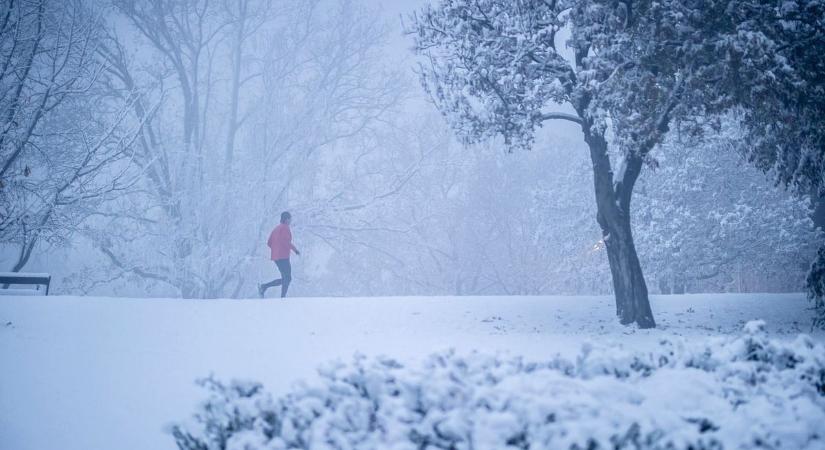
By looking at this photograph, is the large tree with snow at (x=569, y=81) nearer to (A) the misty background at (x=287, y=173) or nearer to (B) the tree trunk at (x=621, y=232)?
(B) the tree trunk at (x=621, y=232)

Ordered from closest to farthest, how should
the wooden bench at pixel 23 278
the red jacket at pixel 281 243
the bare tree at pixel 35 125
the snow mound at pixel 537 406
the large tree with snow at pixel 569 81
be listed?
the snow mound at pixel 537 406
the large tree with snow at pixel 569 81
the bare tree at pixel 35 125
the red jacket at pixel 281 243
the wooden bench at pixel 23 278

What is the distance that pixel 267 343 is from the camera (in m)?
7.84

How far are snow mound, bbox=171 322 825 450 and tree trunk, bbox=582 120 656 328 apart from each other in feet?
24.6

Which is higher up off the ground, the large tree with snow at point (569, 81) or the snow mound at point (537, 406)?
the large tree with snow at point (569, 81)

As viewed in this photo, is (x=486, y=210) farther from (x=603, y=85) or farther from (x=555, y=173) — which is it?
(x=603, y=85)

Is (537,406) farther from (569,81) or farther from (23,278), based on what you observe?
(23,278)

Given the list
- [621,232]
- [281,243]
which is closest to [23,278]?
[281,243]

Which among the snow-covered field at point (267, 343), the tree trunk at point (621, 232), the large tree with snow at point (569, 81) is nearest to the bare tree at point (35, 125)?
the snow-covered field at point (267, 343)

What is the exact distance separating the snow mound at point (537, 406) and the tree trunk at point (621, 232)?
751 centimetres

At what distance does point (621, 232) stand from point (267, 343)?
6627 mm

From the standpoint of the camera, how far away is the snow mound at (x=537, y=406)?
210cm

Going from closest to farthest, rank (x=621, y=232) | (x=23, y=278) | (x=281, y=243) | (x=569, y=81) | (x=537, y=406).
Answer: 1. (x=537, y=406)
2. (x=569, y=81)
3. (x=621, y=232)
4. (x=281, y=243)
5. (x=23, y=278)

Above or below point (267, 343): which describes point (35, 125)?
above

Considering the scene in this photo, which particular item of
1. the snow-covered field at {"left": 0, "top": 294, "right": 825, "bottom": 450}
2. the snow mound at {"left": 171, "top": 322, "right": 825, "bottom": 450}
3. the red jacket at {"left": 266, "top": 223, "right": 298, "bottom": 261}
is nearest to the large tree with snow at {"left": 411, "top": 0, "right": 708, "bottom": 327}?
the snow-covered field at {"left": 0, "top": 294, "right": 825, "bottom": 450}
